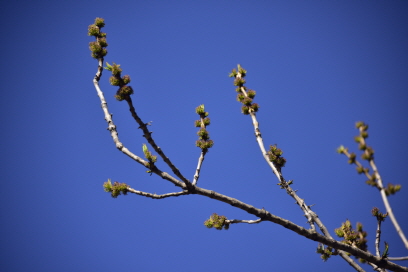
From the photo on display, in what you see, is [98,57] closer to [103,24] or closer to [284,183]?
[103,24]

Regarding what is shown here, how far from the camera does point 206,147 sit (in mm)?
4414

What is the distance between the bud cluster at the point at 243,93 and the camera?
18.7 feet

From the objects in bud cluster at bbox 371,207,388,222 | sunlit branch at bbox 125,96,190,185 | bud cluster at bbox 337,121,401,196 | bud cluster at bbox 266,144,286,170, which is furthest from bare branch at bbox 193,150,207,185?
bud cluster at bbox 371,207,388,222

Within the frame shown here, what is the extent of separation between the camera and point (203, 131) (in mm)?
4527

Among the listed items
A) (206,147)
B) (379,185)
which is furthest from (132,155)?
(379,185)

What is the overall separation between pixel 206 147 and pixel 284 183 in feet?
5.52

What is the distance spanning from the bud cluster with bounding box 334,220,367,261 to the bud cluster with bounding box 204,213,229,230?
2.32 meters

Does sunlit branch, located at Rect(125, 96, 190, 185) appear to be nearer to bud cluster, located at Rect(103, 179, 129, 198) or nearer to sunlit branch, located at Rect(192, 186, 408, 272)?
sunlit branch, located at Rect(192, 186, 408, 272)

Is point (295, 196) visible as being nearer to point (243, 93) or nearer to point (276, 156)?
point (276, 156)

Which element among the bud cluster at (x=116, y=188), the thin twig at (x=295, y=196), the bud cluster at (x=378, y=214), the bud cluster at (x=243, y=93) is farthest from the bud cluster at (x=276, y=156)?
the bud cluster at (x=116, y=188)

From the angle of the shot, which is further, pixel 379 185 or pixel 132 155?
pixel 132 155

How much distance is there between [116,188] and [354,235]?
13.4ft

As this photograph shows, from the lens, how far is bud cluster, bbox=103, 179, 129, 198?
3992 millimetres

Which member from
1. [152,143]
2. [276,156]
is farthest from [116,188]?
[276,156]
